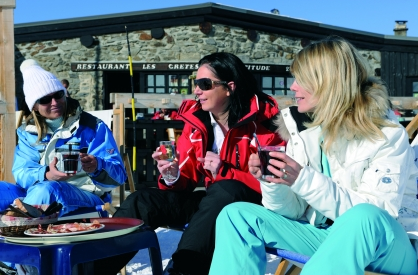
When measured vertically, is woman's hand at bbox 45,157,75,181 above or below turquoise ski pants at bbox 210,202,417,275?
above

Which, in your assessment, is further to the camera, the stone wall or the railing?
the stone wall

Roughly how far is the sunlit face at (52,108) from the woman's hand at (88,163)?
1.53 ft

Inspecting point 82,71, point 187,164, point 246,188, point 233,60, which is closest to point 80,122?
point 187,164

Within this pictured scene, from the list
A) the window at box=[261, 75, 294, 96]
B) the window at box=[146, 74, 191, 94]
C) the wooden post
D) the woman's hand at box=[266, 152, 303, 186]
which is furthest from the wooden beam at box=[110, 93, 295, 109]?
the window at box=[261, 75, 294, 96]

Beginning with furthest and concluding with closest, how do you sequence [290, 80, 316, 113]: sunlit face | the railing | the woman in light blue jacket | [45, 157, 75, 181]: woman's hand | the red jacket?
the railing → the woman in light blue jacket → [45, 157, 75, 181]: woman's hand → the red jacket → [290, 80, 316, 113]: sunlit face

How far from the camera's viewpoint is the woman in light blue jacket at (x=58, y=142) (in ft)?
11.1

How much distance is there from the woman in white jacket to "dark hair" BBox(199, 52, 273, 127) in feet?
2.41

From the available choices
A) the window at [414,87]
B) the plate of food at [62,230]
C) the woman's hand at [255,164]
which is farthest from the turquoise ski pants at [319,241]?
the window at [414,87]

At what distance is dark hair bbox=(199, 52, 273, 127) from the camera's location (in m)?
3.22

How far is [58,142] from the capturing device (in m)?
3.49

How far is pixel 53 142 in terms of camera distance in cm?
348

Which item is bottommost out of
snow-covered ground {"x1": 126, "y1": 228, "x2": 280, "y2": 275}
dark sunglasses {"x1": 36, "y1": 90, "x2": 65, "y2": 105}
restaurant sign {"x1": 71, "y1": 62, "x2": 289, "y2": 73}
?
snow-covered ground {"x1": 126, "y1": 228, "x2": 280, "y2": 275}

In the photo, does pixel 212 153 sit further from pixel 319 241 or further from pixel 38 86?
pixel 38 86

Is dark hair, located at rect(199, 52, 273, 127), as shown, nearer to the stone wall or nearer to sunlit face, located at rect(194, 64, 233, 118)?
sunlit face, located at rect(194, 64, 233, 118)
